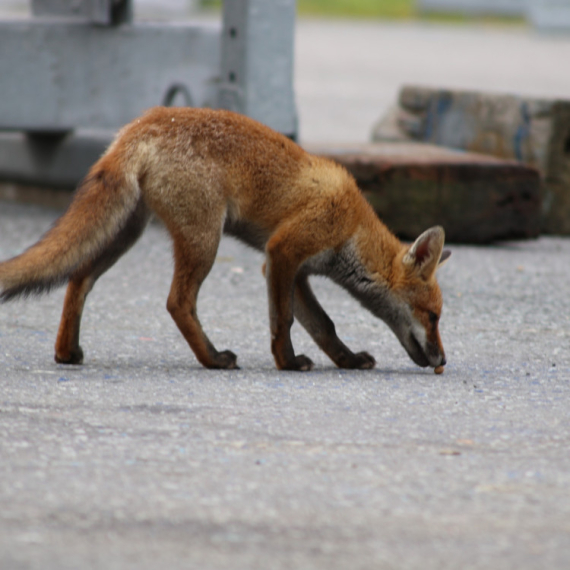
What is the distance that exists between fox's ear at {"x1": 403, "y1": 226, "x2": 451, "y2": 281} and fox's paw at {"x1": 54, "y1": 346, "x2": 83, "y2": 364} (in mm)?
1868

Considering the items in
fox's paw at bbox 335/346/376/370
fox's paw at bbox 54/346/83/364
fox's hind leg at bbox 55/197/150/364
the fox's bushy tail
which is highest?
the fox's bushy tail

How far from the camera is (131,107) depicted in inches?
445

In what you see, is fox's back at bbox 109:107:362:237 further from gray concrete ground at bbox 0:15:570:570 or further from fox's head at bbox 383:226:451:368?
gray concrete ground at bbox 0:15:570:570

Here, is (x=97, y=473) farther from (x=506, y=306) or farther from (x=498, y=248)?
(x=498, y=248)

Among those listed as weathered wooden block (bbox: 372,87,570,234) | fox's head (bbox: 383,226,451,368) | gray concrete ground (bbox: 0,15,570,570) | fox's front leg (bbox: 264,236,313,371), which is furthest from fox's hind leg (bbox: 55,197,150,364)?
weathered wooden block (bbox: 372,87,570,234)

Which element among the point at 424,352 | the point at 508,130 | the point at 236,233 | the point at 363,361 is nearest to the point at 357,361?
the point at 363,361

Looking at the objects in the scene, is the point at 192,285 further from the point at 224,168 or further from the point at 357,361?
the point at 357,361

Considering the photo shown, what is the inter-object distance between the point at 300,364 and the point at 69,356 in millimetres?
1249

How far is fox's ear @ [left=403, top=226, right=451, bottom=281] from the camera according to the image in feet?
18.7

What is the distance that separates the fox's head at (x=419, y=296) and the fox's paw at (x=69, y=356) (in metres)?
1.76

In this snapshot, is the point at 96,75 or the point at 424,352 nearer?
the point at 424,352

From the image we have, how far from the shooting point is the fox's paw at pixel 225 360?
Result: 18.2ft

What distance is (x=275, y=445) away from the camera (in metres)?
4.11

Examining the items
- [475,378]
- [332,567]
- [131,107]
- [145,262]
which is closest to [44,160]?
[131,107]
